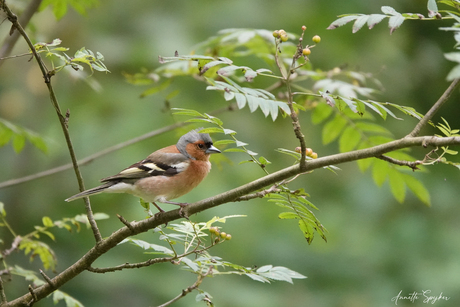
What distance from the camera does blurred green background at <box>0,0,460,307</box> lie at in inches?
275

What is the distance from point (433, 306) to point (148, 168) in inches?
199

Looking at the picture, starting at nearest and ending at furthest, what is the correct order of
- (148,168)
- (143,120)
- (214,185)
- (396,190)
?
1. (396,190)
2. (148,168)
3. (214,185)
4. (143,120)

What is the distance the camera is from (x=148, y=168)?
4.50 metres

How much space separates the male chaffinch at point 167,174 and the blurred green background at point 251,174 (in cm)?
176

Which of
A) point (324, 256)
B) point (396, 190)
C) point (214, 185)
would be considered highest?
point (396, 190)

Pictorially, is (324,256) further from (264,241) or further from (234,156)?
(234,156)

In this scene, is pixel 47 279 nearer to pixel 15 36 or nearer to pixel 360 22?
pixel 15 36

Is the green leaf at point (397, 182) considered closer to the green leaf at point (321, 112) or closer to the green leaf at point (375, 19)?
the green leaf at point (321, 112)

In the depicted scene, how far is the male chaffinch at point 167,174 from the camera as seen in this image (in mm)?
4211

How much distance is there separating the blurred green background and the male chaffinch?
5.78ft

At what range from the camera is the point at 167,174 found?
14.5 feet

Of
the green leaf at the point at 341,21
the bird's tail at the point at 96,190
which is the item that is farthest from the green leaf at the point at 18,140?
the green leaf at the point at 341,21

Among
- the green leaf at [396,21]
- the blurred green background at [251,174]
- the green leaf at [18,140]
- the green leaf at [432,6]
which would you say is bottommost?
the blurred green background at [251,174]

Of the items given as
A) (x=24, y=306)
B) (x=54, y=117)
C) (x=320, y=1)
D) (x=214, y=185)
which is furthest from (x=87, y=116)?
(x=24, y=306)
